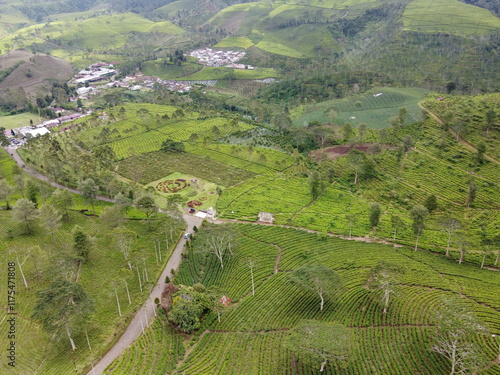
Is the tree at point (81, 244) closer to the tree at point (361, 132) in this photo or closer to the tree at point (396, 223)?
the tree at point (396, 223)

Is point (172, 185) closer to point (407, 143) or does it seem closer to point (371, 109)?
point (407, 143)

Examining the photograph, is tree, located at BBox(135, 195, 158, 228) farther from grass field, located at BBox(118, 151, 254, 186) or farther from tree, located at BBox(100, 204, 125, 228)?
grass field, located at BBox(118, 151, 254, 186)

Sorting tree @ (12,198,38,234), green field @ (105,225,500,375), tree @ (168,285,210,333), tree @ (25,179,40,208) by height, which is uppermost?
tree @ (12,198,38,234)

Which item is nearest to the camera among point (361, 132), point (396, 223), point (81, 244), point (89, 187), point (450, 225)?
point (450, 225)

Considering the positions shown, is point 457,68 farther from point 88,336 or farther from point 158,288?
point 88,336

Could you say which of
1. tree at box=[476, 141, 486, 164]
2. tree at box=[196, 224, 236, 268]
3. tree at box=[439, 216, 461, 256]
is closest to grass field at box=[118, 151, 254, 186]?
tree at box=[196, 224, 236, 268]

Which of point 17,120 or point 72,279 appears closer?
point 72,279

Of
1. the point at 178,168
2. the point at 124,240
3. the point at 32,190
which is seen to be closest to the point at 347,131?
the point at 178,168
